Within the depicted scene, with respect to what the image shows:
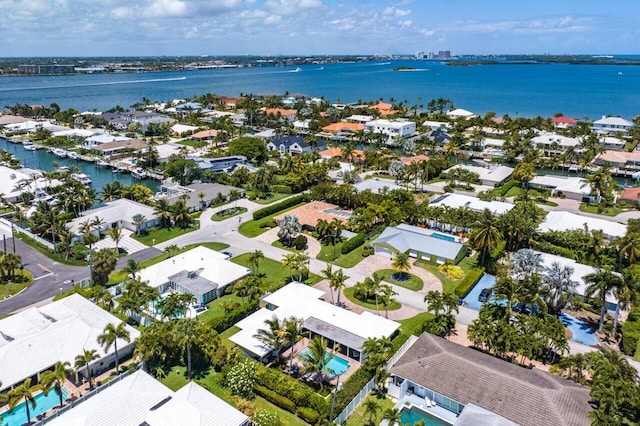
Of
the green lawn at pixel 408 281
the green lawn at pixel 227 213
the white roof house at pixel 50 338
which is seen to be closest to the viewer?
the white roof house at pixel 50 338

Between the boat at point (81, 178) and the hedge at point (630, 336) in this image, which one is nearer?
the hedge at point (630, 336)

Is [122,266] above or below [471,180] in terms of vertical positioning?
below

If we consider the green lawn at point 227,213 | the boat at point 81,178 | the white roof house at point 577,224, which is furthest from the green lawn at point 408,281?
the boat at point 81,178

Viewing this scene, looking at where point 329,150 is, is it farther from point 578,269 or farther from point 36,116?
point 36,116

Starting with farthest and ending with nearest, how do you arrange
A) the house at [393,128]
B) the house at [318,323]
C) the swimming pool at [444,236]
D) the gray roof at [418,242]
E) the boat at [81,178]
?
the house at [393,128] < the boat at [81,178] < the swimming pool at [444,236] < the gray roof at [418,242] < the house at [318,323]

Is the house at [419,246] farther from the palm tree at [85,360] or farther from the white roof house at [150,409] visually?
the palm tree at [85,360]

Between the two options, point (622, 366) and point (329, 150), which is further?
point (329, 150)

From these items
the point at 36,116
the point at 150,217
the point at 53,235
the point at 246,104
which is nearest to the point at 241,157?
the point at 150,217

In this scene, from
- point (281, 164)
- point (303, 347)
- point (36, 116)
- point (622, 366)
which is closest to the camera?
point (622, 366)
